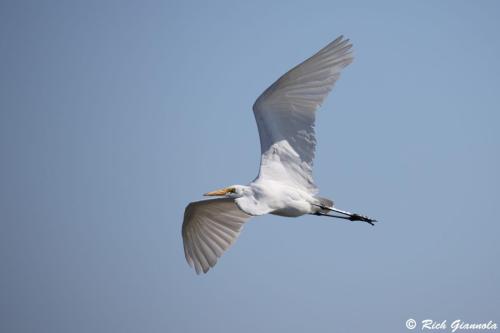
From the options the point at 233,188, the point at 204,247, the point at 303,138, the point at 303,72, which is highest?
the point at 303,72

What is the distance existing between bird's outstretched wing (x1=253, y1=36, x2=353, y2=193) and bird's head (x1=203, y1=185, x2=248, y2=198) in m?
0.45

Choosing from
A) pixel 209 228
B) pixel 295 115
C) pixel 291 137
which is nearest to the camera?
pixel 295 115

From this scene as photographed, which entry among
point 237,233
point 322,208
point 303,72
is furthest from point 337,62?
point 237,233

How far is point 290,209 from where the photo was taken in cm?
1289

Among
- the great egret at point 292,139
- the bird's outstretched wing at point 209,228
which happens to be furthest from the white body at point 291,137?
the bird's outstretched wing at point 209,228

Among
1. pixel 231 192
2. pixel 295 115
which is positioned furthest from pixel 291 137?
pixel 231 192

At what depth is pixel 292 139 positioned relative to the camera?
1316 cm

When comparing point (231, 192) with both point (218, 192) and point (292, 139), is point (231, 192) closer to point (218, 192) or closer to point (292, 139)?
point (218, 192)

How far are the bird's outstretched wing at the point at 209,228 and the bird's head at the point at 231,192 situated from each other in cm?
102

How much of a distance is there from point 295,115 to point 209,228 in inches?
132

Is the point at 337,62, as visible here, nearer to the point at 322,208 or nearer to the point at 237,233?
the point at 322,208

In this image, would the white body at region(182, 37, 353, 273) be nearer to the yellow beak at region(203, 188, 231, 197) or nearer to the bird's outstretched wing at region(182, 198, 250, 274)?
the yellow beak at region(203, 188, 231, 197)

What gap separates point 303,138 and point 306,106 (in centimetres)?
60

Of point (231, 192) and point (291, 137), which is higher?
point (291, 137)
